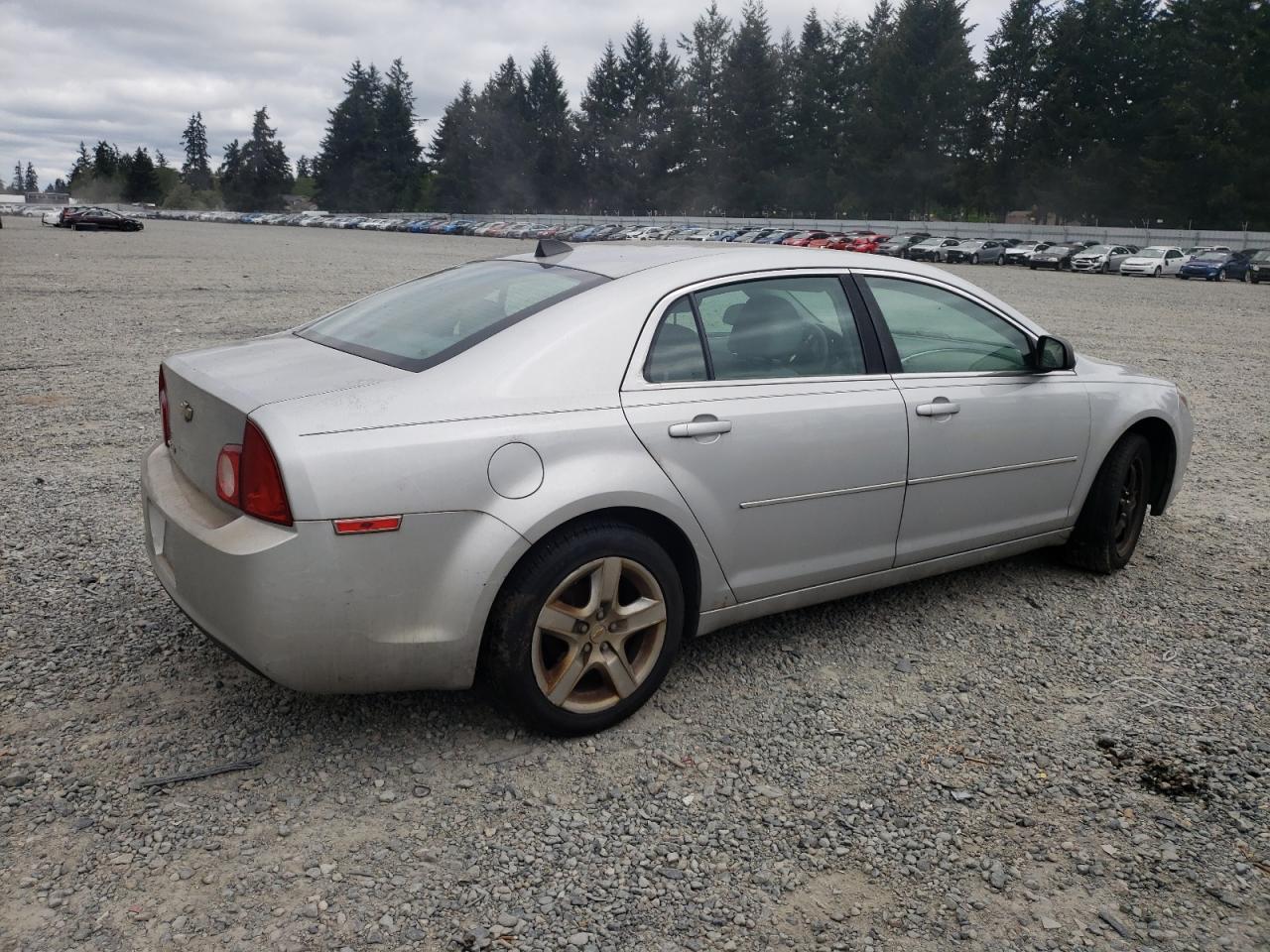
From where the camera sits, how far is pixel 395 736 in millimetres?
3430

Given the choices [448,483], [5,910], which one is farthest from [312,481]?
[5,910]

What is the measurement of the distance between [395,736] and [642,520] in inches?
41.5

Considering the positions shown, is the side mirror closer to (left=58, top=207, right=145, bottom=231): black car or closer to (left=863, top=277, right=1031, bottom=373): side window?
(left=863, top=277, right=1031, bottom=373): side window

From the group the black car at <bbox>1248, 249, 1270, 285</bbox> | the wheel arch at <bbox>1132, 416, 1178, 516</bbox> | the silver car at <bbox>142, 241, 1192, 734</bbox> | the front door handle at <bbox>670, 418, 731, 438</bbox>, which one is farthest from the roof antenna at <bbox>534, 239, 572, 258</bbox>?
the black car at <bbox>1248, 249, 1270, 285</bbox>

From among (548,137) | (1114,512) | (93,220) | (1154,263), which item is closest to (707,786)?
(1114,512)

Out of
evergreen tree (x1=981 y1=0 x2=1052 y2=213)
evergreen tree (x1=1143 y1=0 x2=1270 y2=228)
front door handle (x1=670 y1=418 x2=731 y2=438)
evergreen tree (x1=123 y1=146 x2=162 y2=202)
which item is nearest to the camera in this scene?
front door handle (x1=670 y1=418 x2=731 y2=438)

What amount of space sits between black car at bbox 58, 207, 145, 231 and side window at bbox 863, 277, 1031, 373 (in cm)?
5649

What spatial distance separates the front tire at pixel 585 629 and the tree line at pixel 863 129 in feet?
220

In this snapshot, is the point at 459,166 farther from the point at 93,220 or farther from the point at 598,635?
the point at 598,635

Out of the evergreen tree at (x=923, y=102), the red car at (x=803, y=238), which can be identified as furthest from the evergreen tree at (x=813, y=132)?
the red car at (x=803, y=238)

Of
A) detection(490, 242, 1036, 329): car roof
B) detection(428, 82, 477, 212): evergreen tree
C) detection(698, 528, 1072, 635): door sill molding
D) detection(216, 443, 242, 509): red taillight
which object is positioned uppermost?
detection(428, 82, 477, 212): evergreen tree

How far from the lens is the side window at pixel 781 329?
147 inches

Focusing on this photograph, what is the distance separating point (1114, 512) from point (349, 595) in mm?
3605

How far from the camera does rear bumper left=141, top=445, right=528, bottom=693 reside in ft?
9.51
